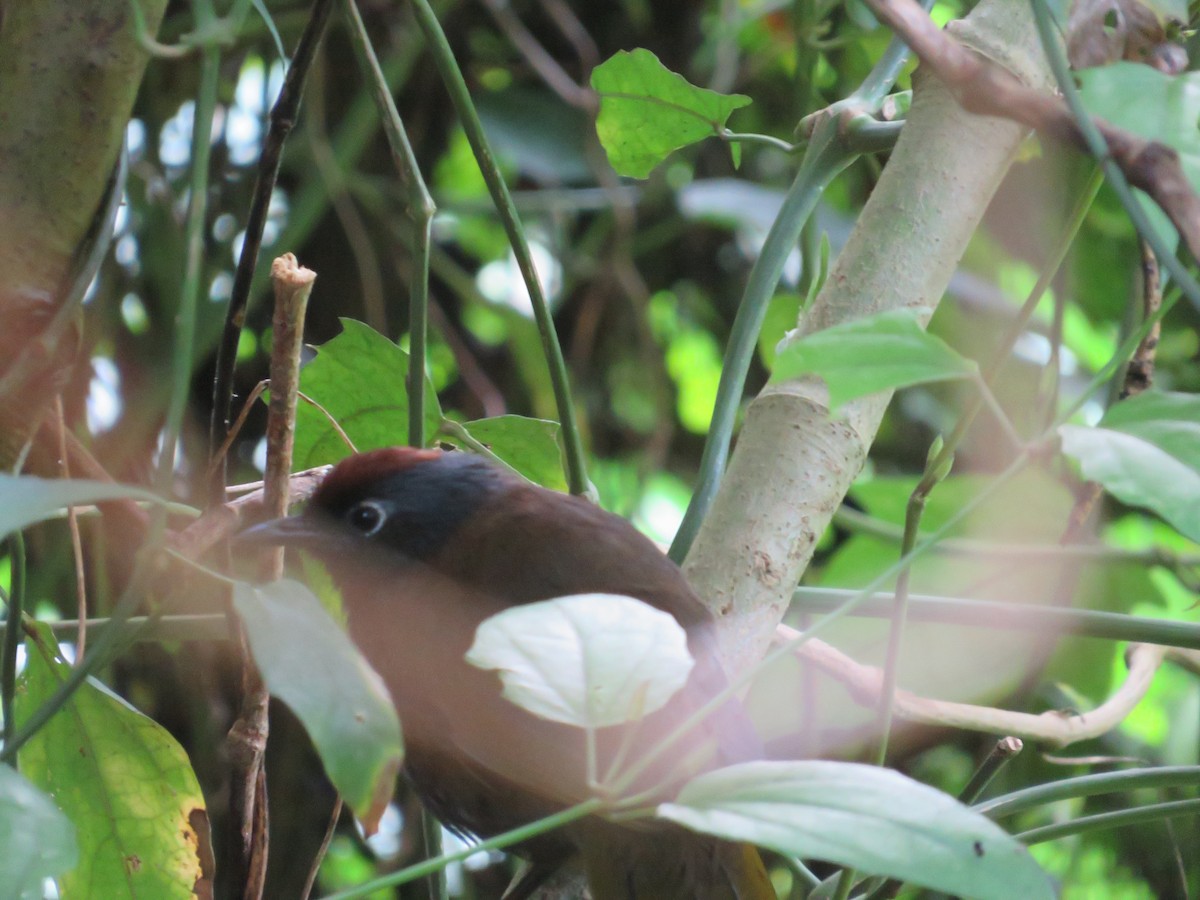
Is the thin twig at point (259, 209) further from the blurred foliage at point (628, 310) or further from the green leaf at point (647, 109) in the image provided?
the blurred foliage at point (628, 310)

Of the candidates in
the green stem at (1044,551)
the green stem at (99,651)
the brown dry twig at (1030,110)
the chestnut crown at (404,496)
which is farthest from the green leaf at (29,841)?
the green stem at (1044,551)

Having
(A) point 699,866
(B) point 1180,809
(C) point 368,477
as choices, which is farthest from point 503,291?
(B) point 1180,809

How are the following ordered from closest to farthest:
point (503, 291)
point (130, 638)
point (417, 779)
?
point (130, 638) < point (417, 779) < point (503, 291)

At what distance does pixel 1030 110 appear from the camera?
3.53ft

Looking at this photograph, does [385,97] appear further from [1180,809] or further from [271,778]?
[271,778]

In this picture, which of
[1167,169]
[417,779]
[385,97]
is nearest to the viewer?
[1167,169]

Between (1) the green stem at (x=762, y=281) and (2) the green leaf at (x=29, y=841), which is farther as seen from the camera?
(1) the green stem at (x=762, y=281)

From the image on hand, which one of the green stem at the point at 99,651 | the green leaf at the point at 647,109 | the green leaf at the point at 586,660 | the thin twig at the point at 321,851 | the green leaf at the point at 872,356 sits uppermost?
the green leaf at the point at 647,109

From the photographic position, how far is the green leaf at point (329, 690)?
A: 77 centimetres

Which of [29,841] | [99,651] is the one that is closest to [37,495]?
[29,841]

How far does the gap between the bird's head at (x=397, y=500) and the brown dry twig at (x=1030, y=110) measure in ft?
3.98

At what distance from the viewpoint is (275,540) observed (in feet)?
5.85

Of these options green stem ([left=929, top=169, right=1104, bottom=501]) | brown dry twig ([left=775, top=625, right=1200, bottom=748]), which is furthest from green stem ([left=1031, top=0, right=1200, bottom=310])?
brown dry twig ([left=775, top=625, right=1200, bottom=748])

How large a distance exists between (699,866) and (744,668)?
0.30m
